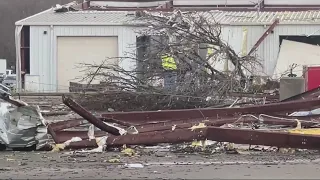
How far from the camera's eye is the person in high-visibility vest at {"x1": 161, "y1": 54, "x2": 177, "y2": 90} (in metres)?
14.3

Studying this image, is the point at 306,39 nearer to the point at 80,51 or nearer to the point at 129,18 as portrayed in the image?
the point at 129,18

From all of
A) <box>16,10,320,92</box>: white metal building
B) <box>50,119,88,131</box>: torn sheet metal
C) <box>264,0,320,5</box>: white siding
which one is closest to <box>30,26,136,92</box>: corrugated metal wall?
<box>16,10,320,92</box>: white metal building

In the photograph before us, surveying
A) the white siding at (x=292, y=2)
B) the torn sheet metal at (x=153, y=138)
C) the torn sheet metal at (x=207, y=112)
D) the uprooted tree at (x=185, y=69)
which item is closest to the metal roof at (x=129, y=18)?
the white siding at (x=292, y=2)

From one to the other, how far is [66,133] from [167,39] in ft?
21.9

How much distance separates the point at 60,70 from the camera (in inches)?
936

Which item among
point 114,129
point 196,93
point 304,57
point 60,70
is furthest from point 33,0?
point 114,129

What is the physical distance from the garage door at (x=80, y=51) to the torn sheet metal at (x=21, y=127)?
47.9 feet

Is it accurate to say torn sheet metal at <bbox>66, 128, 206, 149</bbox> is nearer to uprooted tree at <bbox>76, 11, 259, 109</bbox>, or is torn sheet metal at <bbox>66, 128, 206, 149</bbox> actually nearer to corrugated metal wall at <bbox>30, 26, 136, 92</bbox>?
uprooted tree at <bbox>76, 11, 259, 109</bbox>

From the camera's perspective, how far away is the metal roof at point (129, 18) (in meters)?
23.2

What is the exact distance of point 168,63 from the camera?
1484 cm

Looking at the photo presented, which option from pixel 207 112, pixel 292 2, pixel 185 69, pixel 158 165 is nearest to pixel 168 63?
pixel 185 69

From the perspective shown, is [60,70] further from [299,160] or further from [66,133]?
[299,160]

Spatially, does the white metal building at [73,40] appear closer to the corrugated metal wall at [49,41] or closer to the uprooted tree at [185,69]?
the corrugated metal wall at [49,41]

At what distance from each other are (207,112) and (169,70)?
3978 millimetres
